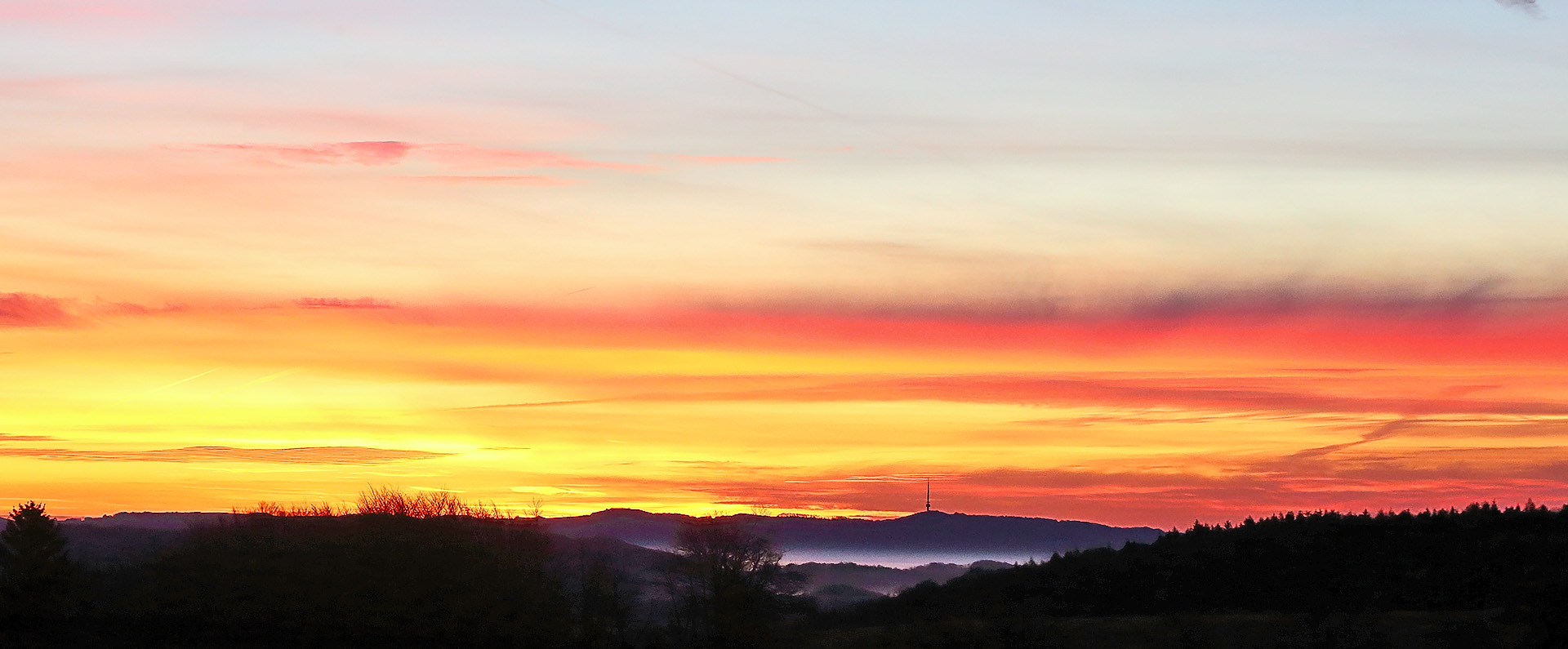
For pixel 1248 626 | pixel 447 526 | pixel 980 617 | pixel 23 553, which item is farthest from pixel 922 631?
pixel 23 553

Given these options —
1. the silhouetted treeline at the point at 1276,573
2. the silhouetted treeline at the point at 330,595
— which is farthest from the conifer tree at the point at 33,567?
the silhouetted treeline at the point at 1276,573

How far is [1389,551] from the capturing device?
59.5m

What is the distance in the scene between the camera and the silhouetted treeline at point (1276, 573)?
5225cm

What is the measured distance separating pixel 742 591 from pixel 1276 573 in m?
22.6

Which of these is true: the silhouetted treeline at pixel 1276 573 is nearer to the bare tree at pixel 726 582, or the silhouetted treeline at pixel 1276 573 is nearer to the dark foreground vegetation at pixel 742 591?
the dark foreground vegetation at pixel 742 591

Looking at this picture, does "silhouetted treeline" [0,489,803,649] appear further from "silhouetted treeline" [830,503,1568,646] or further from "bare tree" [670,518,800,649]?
"silhouetted treeline" [830,503,1568,646]

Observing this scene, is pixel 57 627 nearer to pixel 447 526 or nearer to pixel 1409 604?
pixel 447 526

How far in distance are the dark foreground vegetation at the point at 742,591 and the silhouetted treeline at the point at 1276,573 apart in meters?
0.16

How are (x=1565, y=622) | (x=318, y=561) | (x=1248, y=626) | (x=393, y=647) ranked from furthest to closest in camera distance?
(x=1248, y=626), (x=318, y=561), (x=393, y=647), (x=1565, y=622)

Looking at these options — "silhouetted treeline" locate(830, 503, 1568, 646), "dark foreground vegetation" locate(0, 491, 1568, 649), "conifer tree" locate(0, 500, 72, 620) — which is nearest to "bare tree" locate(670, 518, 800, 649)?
"dark foreground vegetation" locate(0, 491, 1568, 649)

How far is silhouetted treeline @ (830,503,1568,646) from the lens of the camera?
171ft

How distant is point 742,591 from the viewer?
56125mm

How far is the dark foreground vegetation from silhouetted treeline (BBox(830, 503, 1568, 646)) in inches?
6.2

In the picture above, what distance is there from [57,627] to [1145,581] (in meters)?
43.4
